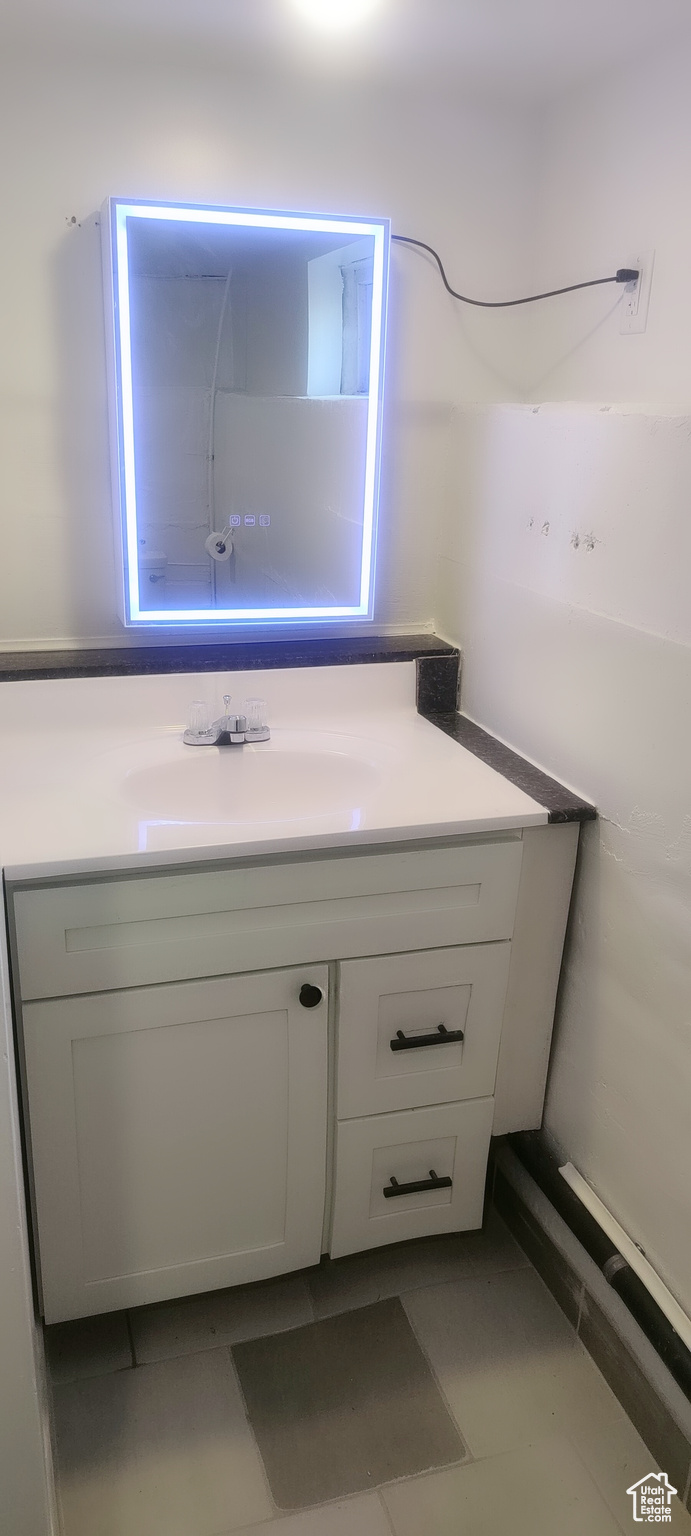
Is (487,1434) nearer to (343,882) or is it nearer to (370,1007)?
(370,1007)

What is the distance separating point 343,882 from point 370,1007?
191 millimetres

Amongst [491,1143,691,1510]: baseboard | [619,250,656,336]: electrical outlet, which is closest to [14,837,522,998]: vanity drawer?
[491,1143,691,1510]: baseboard

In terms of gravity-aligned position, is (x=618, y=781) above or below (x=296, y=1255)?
above

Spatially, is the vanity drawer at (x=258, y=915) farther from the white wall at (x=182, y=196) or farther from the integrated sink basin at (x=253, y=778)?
the white wall at (x=182, y=196)

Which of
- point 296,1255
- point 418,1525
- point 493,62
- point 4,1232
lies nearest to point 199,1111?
point 296,1255

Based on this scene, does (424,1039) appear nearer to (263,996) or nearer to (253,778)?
(263,996)

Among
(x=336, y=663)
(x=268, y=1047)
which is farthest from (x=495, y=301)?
(x=268, y=1047)

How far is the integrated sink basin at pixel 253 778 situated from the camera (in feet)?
4.65

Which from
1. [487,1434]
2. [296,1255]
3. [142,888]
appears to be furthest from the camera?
[296,1255]

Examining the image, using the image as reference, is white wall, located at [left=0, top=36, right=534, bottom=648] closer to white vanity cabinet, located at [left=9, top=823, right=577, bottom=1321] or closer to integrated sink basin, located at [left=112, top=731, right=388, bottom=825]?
integrated sink basin, located at [left=112, top=731, right=388, bottom=825]

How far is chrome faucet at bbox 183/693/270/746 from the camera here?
58.9 inches

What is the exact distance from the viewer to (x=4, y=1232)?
35.6 inches

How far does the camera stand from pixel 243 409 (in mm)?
1477

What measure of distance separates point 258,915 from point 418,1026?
30cm
